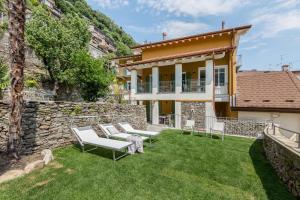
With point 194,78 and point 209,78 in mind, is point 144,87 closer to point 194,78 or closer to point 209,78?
point 194,78

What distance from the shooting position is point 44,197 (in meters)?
4.38

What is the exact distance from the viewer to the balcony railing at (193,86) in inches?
639

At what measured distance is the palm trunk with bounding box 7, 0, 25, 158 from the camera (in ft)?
Result: 19.3

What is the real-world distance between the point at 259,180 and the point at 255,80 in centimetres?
1420

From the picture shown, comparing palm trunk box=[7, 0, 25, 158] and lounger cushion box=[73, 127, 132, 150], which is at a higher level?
palm trunk box=[7, 0, 25, 158]

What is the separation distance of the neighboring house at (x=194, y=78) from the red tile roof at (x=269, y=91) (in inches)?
57.0

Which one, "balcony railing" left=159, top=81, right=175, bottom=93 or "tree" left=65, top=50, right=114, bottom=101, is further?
"balcony railing" left=159, top=81, right=175, bottom=93

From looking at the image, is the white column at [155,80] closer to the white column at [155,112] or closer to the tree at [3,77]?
the white column at [155,112]

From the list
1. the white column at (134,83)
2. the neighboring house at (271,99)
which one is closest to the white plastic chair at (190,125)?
the neighboring house at (271,99)

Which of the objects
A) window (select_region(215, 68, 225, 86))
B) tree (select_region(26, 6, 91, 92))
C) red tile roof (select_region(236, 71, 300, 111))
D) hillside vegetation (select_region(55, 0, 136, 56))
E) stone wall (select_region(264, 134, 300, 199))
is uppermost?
hillside vegetation (select_region(55, 0, 136, 56))

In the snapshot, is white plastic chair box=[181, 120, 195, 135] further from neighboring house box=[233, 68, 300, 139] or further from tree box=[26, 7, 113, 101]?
tree box=[26, 7, 113, 101]

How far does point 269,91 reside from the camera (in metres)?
16.0

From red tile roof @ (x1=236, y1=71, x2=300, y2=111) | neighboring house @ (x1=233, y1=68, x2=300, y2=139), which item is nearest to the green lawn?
neighboring house @ (x1=233, y1=68, x2=300, y2=139)

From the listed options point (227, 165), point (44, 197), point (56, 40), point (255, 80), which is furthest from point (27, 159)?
point (255, 80)
